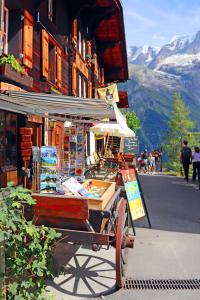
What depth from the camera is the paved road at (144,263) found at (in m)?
4.46

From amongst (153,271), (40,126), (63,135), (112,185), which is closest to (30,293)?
(153,271)

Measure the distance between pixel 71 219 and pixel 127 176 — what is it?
9.48 ft

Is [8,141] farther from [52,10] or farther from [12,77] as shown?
[52,10]

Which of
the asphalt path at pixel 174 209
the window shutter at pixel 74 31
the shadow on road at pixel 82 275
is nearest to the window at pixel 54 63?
the window shutter at pixel 74 31

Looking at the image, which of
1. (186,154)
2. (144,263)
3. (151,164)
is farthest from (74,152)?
(151,164)

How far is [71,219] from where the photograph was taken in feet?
14.0

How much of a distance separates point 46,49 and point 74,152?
3496mm

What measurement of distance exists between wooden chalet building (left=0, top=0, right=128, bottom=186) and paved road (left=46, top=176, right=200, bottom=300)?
2731 millimetres

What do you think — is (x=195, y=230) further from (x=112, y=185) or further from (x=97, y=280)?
(x=97, y=280)

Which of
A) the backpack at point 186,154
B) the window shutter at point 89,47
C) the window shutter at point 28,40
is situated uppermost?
the window shutter at point 89,47

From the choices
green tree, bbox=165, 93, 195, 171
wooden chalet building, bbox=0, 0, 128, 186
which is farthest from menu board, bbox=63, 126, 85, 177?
green tree, bbox=165, 93, 195, 171

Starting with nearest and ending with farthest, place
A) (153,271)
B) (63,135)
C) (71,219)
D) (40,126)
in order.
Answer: (71,219) < (153,271) < (40,126) < (63,135)

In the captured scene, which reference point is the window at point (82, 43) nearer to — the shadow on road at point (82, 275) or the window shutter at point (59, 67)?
the window shutter at point (59, 67)

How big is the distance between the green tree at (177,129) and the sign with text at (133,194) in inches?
2634
